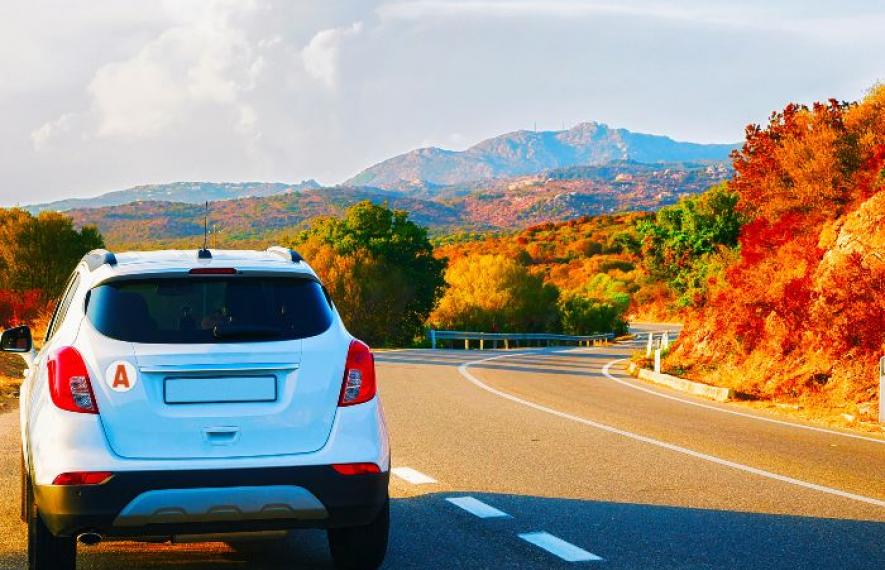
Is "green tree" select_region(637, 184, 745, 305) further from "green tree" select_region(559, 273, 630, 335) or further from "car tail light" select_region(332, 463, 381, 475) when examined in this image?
"car tail light" select_region(332, 463, 381, 475)

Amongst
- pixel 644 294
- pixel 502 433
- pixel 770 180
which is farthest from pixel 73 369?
pixel 644 294

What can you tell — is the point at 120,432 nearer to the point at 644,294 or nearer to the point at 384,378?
the point at 384,378

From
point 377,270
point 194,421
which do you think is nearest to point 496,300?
point 377,270

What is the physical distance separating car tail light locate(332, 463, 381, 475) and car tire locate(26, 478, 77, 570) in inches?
57.2

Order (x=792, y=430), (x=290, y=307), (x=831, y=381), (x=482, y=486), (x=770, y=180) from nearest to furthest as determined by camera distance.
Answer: (x=290, y=307) → (x=482, y=486) → (x=792, y=430) → (x=831, y=381) → (x=770, y=180)

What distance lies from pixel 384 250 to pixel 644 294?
128 ft

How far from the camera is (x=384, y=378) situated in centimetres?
2305

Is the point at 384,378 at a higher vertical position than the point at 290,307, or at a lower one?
lower

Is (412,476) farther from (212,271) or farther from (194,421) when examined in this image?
(194,421)

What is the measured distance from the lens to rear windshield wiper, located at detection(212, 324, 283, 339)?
611cm

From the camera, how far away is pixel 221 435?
5941 millimetres

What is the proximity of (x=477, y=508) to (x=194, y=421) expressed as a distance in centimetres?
329

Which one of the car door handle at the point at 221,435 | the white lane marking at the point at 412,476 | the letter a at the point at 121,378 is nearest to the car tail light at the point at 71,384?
the letter a at the point at 121,378

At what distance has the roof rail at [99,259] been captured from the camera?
6504 mm
